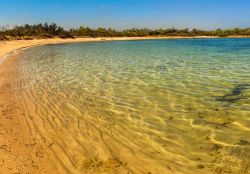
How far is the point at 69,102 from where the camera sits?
831 centimetres

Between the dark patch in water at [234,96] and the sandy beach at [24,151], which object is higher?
the dark patch in water at [234,96]

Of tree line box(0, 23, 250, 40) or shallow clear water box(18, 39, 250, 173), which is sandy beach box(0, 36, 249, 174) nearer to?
shallow clear water box(18, 39, 250, 173)

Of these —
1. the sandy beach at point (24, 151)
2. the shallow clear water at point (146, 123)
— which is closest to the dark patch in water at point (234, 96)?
the shallow clear water at point (146, 123)

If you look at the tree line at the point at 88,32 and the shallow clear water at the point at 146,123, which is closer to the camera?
the shallow clear water at the point at 146,123

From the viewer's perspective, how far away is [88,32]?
8206 cm

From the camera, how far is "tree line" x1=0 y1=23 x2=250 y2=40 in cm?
6300

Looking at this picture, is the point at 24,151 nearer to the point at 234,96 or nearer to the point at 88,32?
the point at 234,96

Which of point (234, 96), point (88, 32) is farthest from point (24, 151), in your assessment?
point (88, 32)

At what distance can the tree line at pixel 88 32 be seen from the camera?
63.0 m

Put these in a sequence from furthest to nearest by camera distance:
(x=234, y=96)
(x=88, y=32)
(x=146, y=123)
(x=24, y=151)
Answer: (x=88, y=32)
(x=234, y=96)
(x=146, y=123)
(x=24, y=151)

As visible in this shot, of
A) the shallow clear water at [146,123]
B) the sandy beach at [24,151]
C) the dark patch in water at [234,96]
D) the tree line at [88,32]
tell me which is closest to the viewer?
the sandy beach at [24,151]

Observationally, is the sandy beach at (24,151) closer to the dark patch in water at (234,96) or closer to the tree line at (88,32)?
the dark patch in water at (234,96)

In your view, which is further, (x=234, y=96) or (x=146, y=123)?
(x=234, y=96)

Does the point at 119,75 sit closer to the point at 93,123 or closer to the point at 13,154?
the point at 93,123
